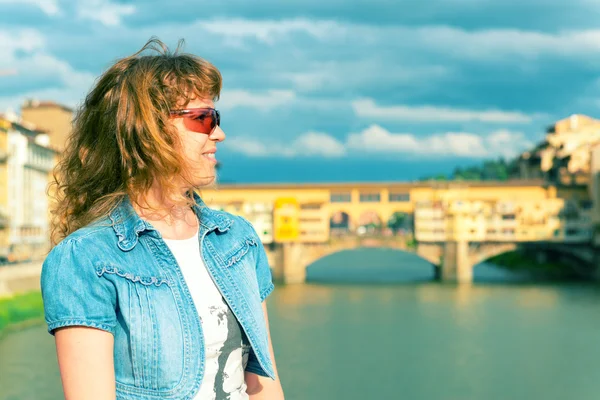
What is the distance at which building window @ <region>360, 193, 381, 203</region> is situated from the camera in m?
30.0

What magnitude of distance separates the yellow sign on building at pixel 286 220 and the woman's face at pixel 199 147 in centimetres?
2665

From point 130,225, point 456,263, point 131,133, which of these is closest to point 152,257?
point 130,225

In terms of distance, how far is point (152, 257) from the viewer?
125cm

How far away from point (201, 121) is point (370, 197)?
28974mm

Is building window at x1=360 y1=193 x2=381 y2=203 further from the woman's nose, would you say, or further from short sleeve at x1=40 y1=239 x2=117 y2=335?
short sleeve at x1=40 y1=239 x2=117 y2=335

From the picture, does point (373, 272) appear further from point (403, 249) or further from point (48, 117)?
point (48, 117)

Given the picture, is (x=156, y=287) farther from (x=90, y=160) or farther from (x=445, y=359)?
(x=445, y=359)

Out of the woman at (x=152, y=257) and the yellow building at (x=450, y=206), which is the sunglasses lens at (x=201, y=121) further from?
the yellow building at (x=450, y=206)

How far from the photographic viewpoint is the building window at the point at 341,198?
3003 centimetres

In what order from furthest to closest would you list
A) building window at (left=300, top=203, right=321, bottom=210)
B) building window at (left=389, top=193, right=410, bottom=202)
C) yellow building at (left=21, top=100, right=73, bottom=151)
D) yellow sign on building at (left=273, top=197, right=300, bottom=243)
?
yellow building at (left=21, top=100, right=73, bottom=151)
building window at (left=389, top=193, right=410, bottom=202)
building window at (left=300, top=203, right=321, bottom=210)
yellow sign on building at (left=273, top=197, right=300, bottom=243)

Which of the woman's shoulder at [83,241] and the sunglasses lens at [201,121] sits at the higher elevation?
the sunglasses lens at [201,121]

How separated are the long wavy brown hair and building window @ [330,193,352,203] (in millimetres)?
28689

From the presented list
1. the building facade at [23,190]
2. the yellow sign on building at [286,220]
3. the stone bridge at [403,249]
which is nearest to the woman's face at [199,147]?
the building facade at [23,190]

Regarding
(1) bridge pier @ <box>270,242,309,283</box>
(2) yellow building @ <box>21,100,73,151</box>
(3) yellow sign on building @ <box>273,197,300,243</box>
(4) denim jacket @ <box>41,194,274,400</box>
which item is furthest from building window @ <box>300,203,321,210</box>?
(4) denim jacket @ <box>41,194,274,400</box>
